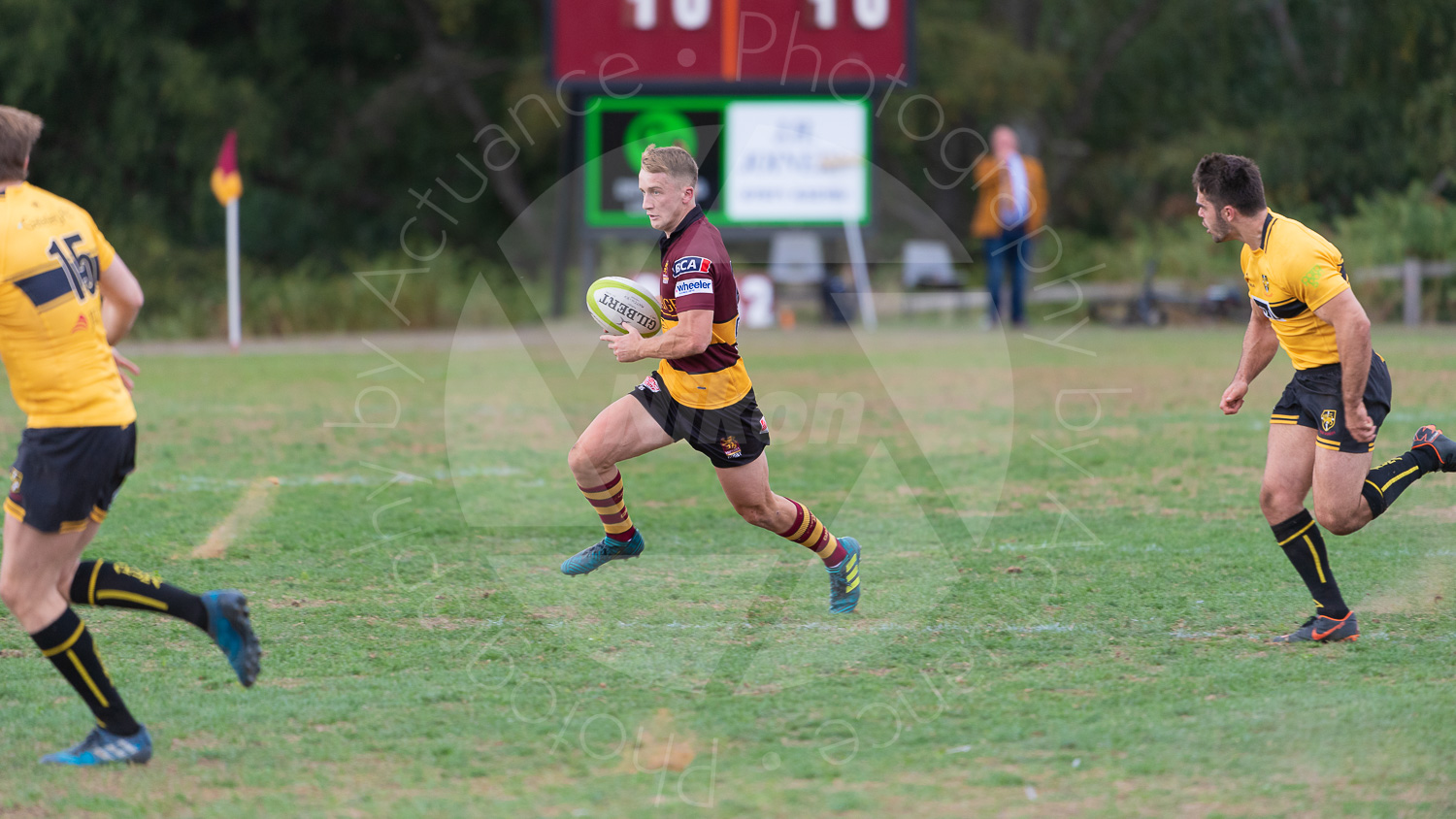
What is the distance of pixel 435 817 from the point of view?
13.2ft

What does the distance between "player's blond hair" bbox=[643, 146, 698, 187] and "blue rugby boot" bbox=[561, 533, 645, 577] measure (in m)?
1.81

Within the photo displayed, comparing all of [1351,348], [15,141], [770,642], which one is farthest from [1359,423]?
[15,141]

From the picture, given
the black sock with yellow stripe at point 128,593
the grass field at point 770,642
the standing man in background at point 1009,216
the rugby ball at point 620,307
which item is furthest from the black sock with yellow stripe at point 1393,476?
the standing man in background at point 1009,216

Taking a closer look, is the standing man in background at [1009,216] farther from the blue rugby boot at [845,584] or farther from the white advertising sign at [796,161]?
the blue rugby boot at [845,584]

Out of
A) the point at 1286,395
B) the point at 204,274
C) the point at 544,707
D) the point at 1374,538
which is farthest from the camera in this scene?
the point at 204,274

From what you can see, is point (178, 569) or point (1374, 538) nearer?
point (178, 569)

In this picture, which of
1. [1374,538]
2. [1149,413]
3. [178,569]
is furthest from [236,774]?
[1149,413]

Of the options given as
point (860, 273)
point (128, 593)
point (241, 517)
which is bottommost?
point (860, 273)

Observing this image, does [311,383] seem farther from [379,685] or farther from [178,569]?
[379,685]

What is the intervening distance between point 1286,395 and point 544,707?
3228mm

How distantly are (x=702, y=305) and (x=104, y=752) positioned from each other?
2.78 meters

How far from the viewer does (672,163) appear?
19.5ft

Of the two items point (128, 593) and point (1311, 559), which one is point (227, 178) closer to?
point (128, 593)

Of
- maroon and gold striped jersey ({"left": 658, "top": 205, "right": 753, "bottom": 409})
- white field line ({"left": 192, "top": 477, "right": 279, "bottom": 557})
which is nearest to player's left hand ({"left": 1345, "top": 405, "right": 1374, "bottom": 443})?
maroon and gold striped jersey ({"left": 658, "top": 205, "right": 753, "bottom": 409})
